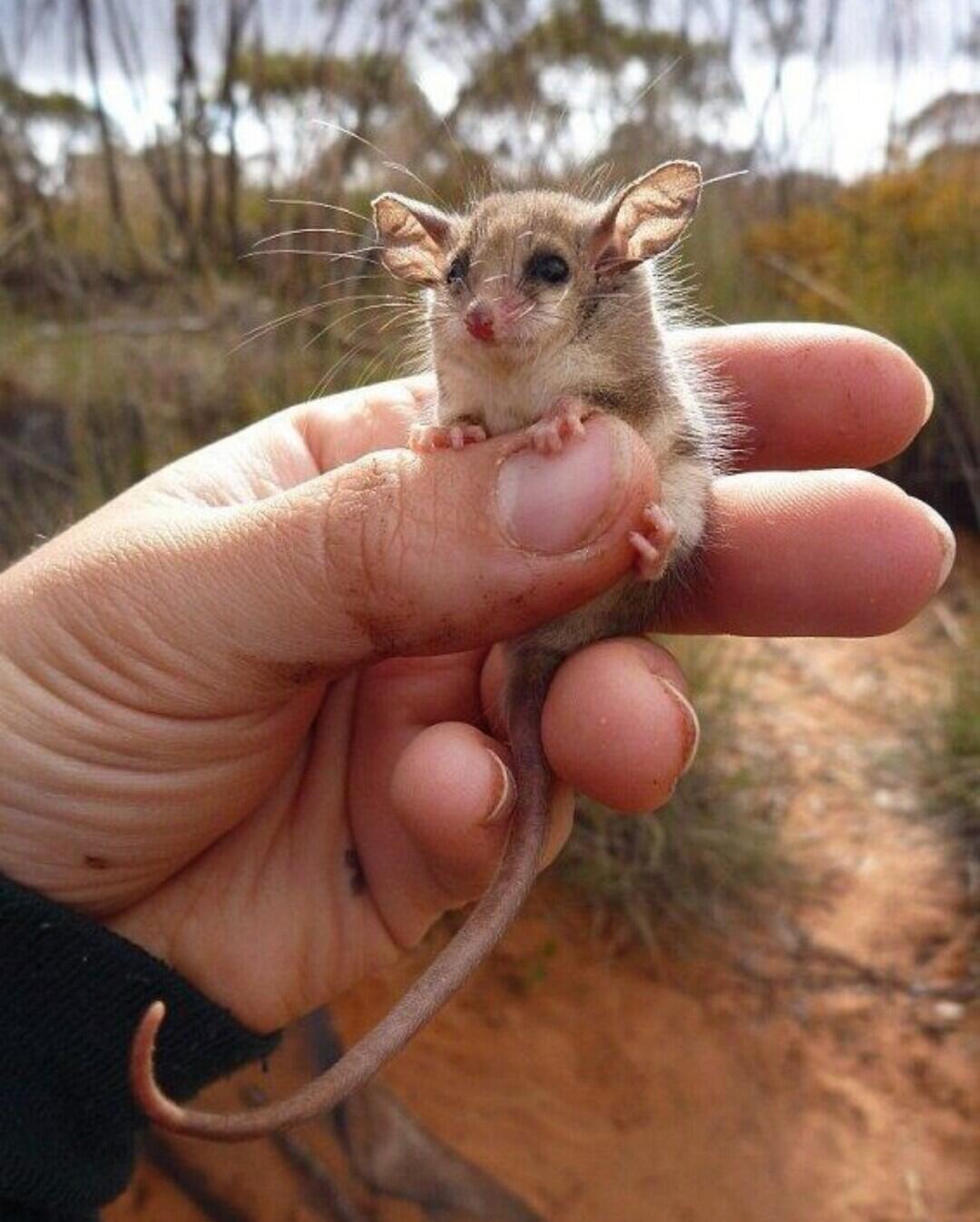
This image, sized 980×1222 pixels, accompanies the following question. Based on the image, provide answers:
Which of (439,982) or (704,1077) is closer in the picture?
(439,982)

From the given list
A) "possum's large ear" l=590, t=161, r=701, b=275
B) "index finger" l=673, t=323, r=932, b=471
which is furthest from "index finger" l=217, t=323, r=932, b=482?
"possum's large ear" l=590, t=161, r=701, b=275

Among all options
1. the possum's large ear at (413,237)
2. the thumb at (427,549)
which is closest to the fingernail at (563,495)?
the thumb at (427,549)

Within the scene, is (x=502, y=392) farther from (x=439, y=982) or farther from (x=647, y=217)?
(x=439, y=982)

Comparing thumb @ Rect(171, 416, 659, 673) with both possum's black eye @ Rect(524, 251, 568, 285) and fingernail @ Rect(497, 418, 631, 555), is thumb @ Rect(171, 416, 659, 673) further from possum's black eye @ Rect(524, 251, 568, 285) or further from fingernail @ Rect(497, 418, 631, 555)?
possum's black eye @ Rect(524, 251, 568, 285)

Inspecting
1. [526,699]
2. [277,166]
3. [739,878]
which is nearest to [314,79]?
[277,166]

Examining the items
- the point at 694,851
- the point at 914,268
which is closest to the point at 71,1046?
the point at 694,851

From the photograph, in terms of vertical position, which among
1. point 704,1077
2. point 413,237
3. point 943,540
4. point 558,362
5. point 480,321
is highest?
point 413,237

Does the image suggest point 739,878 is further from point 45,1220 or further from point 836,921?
point 45,1220
